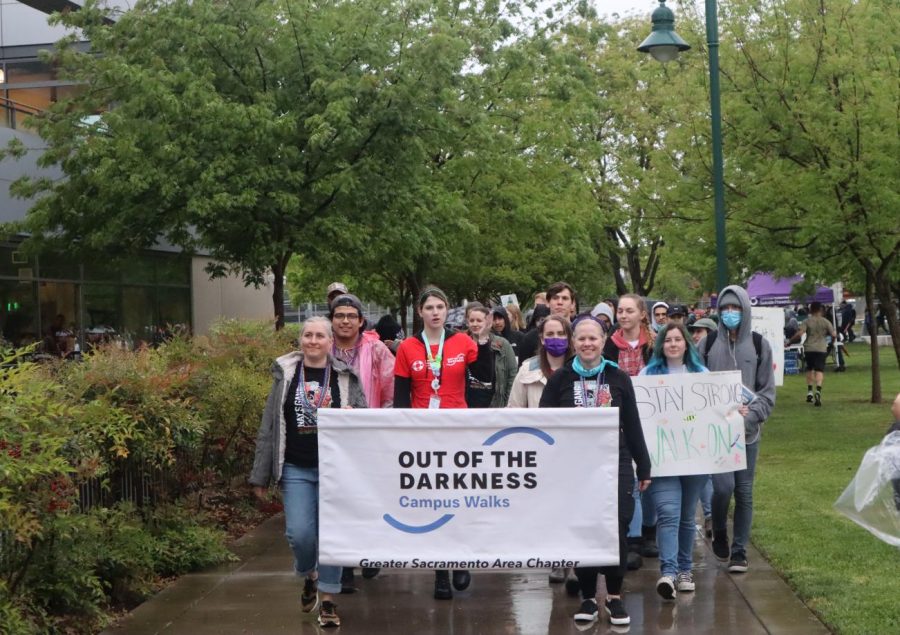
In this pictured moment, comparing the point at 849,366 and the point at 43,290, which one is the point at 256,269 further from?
the point at 849,366

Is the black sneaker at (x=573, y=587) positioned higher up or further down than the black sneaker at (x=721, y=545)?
further down

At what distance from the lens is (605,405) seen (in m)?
7.28

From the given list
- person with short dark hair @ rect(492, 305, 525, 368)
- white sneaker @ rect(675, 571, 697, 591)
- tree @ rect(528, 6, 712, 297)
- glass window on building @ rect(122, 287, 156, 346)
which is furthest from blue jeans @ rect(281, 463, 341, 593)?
glass window on building @ rect(122, 287, 156, 346)

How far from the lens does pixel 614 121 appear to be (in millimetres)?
42469

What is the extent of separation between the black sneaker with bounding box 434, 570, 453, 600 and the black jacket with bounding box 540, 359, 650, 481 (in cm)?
136

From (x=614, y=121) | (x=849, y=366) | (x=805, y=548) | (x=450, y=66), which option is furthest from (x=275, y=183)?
(x=614, y=121)

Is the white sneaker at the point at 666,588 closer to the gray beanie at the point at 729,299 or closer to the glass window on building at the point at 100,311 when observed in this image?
the gray beanie at the point at 729,299

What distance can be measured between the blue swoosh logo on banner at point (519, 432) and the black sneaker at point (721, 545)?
2.25 meters

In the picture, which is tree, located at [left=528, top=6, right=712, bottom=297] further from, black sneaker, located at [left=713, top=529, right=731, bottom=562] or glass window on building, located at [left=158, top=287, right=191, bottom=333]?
black sneaker, located at [left=713, top=529, right=731, bottom=562]

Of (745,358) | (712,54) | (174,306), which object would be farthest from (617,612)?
(174,306)

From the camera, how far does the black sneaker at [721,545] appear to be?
28.8 feet

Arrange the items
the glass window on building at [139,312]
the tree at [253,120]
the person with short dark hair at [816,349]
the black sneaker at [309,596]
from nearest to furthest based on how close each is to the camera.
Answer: the black sneaker at [309,596]
the tree at [253,120]
the person with short dark hair at [816,349]
the glass window on building at [139,312]

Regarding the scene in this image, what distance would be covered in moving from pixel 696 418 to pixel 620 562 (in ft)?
4.80

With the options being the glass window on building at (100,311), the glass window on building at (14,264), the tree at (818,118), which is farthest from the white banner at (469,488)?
the glass window on building at (100,311)
